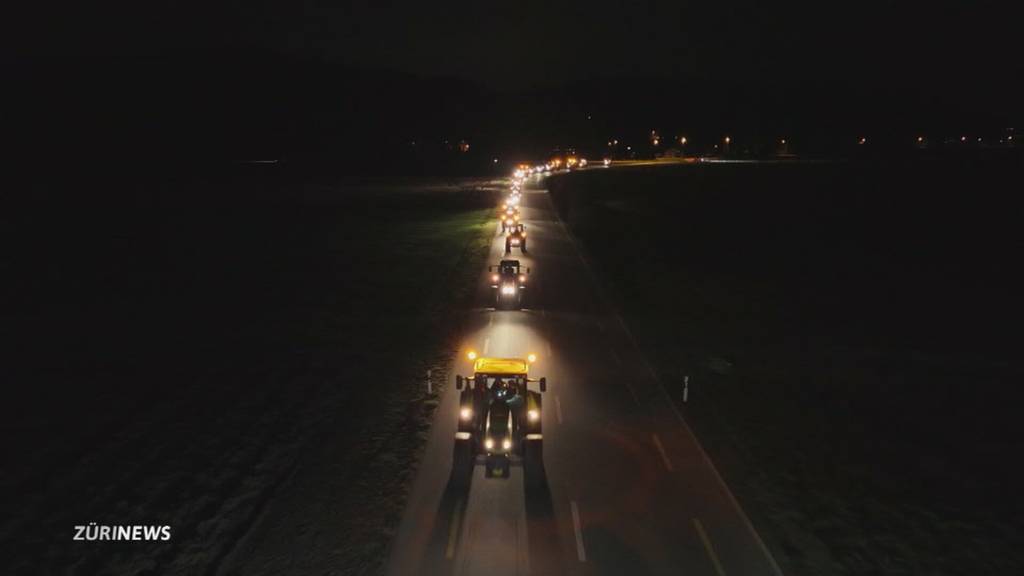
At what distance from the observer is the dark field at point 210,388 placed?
13.1m

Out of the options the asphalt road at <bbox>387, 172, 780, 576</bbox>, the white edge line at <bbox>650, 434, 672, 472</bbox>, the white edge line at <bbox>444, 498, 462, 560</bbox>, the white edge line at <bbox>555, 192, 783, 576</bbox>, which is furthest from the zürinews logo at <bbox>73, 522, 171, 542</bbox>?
the white edge line at <bbox>555, 192, 783, 576</bbox>

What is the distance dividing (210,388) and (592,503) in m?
13.0

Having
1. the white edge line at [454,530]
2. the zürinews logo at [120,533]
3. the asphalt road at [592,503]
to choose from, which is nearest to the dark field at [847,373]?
the asphalt road at [592,503]

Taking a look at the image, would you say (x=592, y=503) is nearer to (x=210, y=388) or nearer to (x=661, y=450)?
(x=661, y=450)

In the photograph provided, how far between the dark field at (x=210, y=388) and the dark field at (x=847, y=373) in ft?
28.0

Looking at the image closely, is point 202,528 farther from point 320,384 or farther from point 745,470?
point 745,470

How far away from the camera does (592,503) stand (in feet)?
44.9

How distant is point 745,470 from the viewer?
15.4 meters

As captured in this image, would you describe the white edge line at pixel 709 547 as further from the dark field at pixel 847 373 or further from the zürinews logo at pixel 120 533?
the zürinews logo at pixel 120 533

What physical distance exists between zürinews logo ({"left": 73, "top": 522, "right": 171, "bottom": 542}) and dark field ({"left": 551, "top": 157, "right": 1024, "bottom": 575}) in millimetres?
11913

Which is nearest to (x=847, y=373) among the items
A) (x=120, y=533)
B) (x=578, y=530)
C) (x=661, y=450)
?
(x=661, y=450)

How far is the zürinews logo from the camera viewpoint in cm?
1264

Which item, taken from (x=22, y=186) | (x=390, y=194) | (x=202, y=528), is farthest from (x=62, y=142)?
(x=202, y=528)

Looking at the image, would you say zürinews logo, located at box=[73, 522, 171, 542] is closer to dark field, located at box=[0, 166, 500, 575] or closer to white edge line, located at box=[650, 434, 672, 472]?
dark field, located at box=[0, 166, 500, 575]
